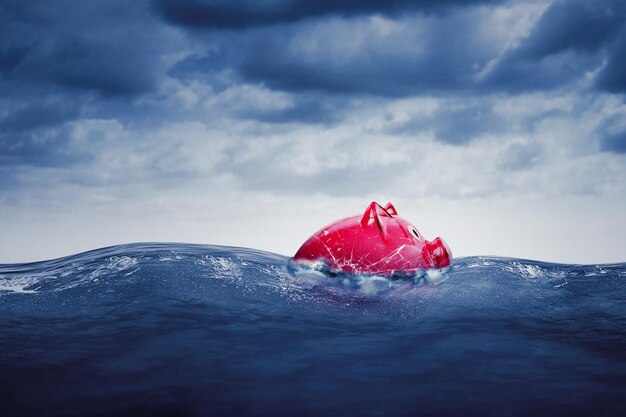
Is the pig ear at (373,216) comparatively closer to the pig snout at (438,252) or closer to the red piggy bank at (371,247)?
the red piggy bank at (371,247)

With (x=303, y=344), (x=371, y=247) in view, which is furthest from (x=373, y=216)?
(x=303, y=344)

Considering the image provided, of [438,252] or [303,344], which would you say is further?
[438,252]

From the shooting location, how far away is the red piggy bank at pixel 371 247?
281 inches

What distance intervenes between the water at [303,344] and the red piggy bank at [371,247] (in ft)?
0.78

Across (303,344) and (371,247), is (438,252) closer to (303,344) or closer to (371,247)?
(371,247)

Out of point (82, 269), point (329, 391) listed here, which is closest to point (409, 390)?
point (329, 391)

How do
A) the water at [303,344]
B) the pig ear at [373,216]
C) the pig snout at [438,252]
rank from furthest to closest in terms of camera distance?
1. the pig snout at [438,252]
2. the pig ear at [373,216]
3. the water at [303,344]

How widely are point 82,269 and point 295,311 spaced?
4.48 meters

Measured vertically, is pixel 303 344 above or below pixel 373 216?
below

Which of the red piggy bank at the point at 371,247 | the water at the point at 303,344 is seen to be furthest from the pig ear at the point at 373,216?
the water at the point at 303,344

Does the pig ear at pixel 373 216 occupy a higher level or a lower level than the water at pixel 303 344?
higher

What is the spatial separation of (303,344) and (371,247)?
2.19 metres

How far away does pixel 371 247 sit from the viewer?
7191mm

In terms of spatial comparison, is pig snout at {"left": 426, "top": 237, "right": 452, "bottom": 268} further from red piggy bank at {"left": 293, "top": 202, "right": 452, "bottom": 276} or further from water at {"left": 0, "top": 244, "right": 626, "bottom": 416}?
water at {"left": 0, "top": 244, "right": 626, "bottom": 416}
